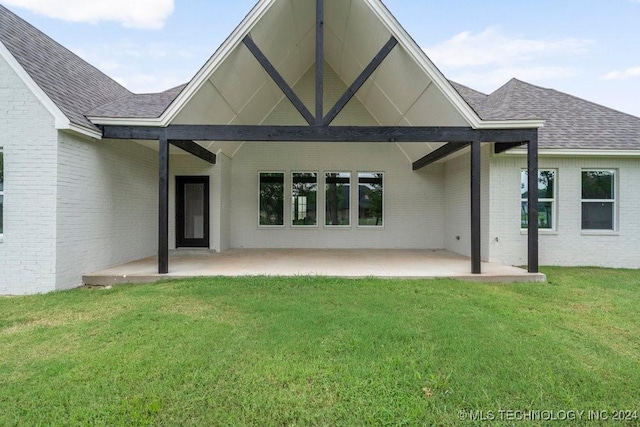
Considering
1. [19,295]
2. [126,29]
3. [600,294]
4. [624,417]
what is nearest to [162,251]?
[19,295]

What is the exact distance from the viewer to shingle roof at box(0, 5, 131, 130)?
5.93 metres

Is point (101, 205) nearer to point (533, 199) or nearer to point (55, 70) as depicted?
point (55, 70)

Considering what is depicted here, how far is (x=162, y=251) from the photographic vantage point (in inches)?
265

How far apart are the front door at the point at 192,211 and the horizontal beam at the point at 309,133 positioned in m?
3.79

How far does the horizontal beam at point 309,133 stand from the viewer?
21.2 ft

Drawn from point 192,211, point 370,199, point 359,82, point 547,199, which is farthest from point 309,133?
point 547,199

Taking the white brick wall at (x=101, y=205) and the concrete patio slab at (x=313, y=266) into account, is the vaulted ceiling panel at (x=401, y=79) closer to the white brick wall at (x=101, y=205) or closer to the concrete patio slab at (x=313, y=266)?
the concrete patio slab at (x=313, y=266)

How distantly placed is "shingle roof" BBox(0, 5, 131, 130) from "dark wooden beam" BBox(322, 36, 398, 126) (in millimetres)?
4327

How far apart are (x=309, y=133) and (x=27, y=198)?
4.82 metres

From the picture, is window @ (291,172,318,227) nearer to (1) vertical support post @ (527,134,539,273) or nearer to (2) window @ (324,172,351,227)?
(2) window @ (324,172,351,227)

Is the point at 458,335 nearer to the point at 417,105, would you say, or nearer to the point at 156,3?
the point at 417,105

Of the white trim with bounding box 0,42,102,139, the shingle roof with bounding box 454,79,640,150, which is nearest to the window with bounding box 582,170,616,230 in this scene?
the shingle roof with bounding box 454,79,640,150

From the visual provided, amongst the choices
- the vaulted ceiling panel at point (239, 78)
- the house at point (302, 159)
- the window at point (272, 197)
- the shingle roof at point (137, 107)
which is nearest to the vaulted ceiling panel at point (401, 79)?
the house at point (302, 159)

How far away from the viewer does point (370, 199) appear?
1145 centimetres
